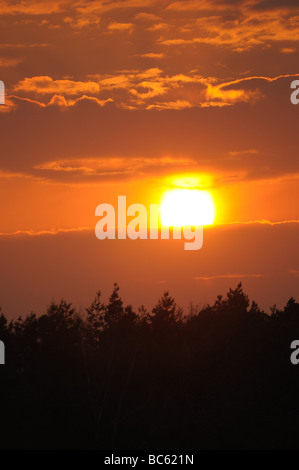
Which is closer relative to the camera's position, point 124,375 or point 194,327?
point 124,375

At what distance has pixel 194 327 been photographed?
79188mm

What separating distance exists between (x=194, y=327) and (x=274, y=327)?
6.97 metres

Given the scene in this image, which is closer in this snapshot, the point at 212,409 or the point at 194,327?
the point at 212,409

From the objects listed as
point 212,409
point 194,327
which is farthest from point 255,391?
point 194,327

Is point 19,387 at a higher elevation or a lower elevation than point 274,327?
→ lower

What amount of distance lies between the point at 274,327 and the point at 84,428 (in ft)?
62.5

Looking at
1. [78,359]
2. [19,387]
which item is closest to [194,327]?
[78,359]

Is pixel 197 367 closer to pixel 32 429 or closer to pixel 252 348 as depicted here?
pixel 252 348

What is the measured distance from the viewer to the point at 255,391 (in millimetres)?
→ 72062
